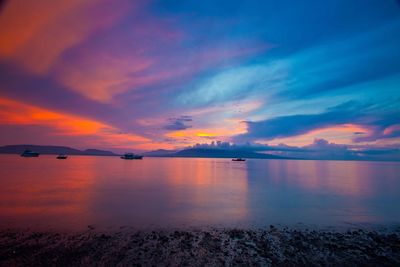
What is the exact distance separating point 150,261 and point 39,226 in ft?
31.2

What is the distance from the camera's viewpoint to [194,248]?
478 inches

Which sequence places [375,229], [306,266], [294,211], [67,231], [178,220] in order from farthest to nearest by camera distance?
[294,211]
[178,220]
[375,229]
[67,231]
[306,266]

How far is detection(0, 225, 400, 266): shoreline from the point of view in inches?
411

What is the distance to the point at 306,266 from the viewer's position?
33.3ft

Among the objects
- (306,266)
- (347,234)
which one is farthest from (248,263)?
(347,234)

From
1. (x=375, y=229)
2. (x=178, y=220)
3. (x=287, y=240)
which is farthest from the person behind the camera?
(x=178, y=220)

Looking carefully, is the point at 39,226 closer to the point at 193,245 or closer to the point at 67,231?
the point at 67,231

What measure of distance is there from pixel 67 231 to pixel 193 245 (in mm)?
7776

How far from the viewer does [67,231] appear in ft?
48.6

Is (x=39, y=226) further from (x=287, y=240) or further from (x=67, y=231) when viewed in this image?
(x=287, y=240)

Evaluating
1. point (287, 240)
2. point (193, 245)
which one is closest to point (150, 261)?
point (193, 245)

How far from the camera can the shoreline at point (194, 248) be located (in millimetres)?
10438

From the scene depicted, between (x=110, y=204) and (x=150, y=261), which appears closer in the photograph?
(x=150, y=261)

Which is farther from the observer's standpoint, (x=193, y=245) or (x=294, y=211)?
(x=294, y=211)
